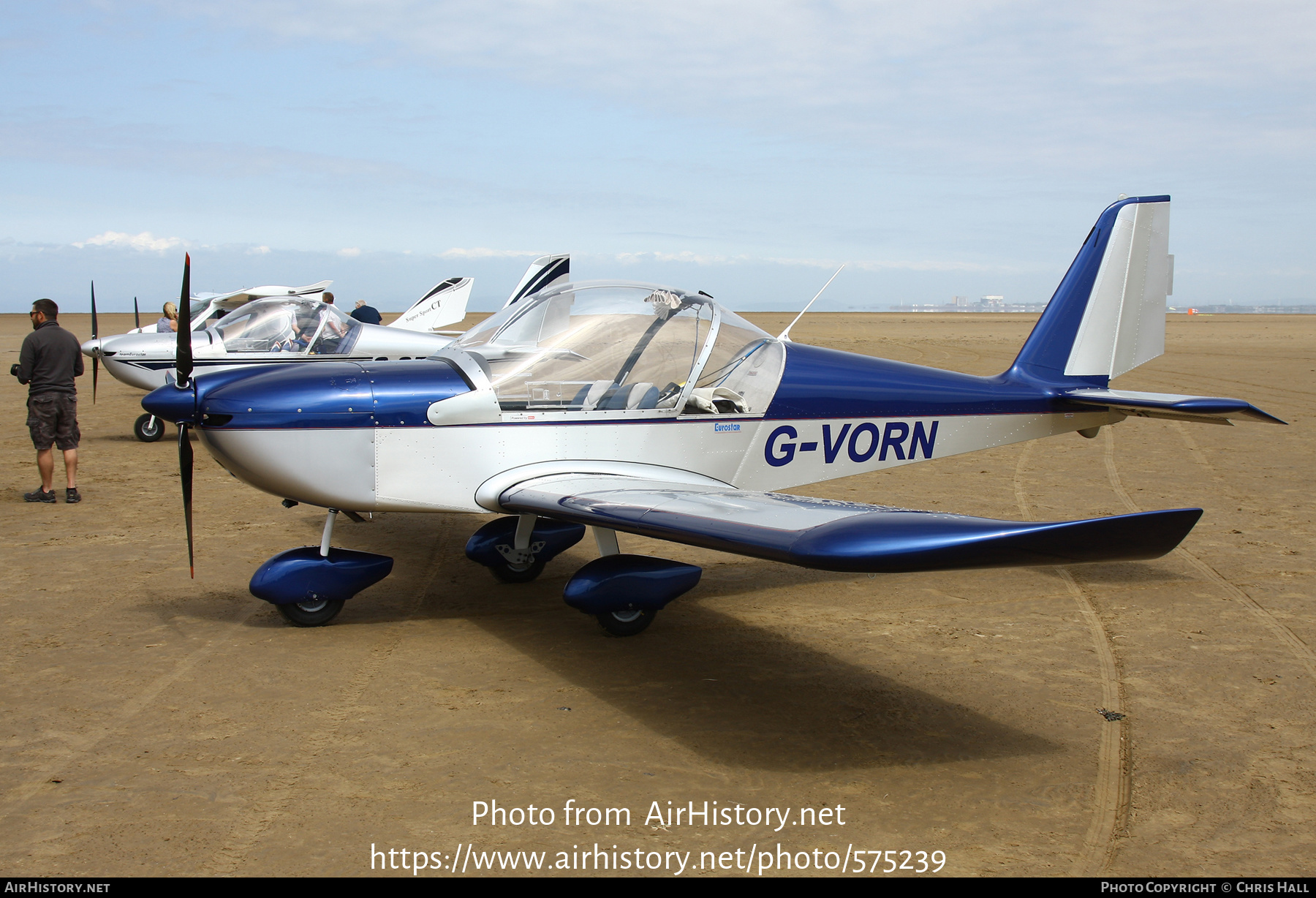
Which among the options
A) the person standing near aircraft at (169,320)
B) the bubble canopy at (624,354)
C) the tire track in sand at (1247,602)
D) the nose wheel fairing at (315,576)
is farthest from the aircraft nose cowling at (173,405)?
the person standing near aircraft at (169,320)

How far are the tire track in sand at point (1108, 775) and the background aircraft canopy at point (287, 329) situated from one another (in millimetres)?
10117

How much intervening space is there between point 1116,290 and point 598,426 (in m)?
4.39

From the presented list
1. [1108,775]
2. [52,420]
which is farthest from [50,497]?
[1108,775]

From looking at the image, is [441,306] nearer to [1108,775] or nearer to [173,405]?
[173,405]

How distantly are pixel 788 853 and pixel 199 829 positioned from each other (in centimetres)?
210

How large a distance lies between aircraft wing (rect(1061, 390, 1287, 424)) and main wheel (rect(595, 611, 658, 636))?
3.62m

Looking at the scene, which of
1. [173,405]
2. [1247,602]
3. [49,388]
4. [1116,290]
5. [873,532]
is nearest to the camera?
[873,532]

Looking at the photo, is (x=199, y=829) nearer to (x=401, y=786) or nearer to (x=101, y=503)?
(x=401, y=786)

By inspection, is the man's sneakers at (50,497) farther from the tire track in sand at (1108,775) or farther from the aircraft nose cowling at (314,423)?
the tire track in sand at (1108,775)

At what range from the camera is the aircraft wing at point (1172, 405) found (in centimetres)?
586

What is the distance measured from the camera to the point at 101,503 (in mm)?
9188

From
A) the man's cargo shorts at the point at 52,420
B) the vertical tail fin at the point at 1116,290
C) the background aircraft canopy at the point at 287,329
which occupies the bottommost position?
the man's cargo shorts at the point at 52,420

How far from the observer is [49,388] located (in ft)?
29.9

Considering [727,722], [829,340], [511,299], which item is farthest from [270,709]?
[829,340]
